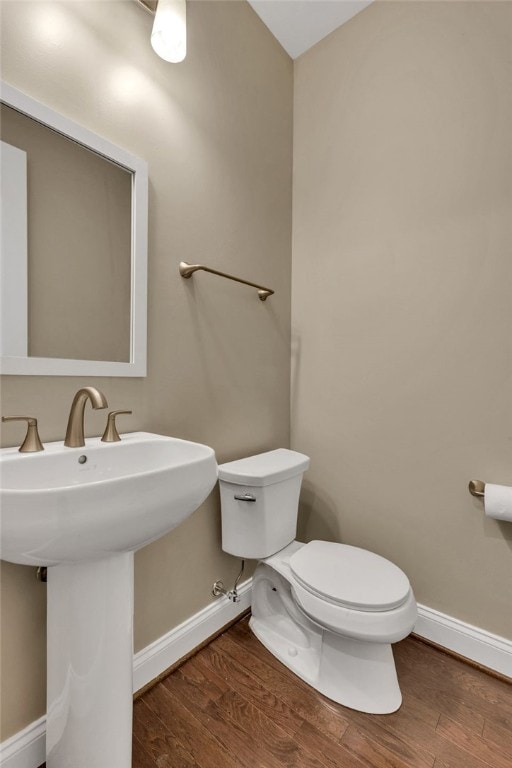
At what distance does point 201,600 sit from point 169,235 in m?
1.32

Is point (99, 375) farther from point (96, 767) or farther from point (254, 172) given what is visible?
point (254, 172)

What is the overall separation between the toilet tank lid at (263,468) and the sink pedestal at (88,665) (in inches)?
19.6

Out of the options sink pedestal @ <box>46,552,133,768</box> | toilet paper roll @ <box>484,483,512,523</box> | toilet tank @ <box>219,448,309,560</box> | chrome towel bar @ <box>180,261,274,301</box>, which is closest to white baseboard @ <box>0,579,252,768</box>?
sink pedestal @ <box>46,552,133,768</box>

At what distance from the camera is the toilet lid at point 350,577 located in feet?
3.35

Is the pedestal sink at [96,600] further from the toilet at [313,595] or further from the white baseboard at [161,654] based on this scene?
the toilet at [313,595]

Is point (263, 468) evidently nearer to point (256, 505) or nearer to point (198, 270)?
point (256, 505)

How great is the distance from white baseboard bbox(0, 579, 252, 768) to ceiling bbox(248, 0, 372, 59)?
2467 millimetres

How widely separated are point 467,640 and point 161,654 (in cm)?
108

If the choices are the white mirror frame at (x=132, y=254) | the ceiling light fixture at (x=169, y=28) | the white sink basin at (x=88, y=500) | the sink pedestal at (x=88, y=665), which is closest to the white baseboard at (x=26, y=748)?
the sink pedestal at (x=88, y=665)

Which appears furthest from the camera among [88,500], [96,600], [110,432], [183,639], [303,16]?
[303,16]

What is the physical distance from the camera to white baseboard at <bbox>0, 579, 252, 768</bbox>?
847 millimetres

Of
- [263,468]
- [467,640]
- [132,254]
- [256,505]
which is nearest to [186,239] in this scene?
[132,254]

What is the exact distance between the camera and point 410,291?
1.40 meters

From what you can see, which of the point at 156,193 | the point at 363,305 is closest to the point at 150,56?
the point at 156,193
